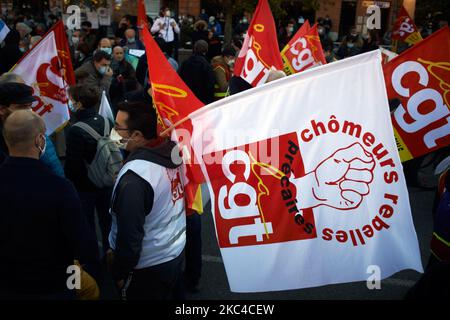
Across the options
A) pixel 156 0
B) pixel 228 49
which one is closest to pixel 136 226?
pixel 228 49

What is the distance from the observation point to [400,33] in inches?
380

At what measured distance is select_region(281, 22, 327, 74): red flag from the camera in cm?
729

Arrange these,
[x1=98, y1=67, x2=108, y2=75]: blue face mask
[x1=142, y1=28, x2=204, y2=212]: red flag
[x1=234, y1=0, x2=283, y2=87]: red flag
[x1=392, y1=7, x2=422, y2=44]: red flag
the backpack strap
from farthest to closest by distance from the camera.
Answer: [x1=392, y1=7, x2=422, y2=44]: red flag → [x1=98, y1=67, x2=108, y2=75]: blue face mask → [x1=234, y1=0, x2=283, y2=87]: red flag → the backpack strap → [x1=142, y1=28, x2=204, y2=212]: red flag

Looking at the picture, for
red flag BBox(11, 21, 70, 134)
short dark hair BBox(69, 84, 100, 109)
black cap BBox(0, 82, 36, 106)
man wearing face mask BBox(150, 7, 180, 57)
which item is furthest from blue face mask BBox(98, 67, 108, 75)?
man wearing face mask BBox(150, 7, 180, 57)

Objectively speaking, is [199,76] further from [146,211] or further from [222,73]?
[146,211]

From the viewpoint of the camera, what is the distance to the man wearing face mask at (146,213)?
256cm

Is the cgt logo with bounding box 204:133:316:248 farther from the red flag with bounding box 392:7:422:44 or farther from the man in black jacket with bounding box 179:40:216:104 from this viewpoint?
the red flag with bounding box 392:7:422:44

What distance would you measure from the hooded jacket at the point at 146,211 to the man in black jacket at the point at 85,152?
1.15 m

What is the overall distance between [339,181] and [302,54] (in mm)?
5022

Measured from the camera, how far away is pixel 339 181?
256 centimetres

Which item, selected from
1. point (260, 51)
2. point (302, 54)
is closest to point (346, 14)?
point (302, 54)

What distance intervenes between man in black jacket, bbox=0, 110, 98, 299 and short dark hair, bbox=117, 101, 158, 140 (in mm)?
553

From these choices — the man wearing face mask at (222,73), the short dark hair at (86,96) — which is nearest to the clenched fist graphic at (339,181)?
the short dark hair at (86,96)

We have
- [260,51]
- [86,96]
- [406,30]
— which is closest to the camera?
[86,96]
